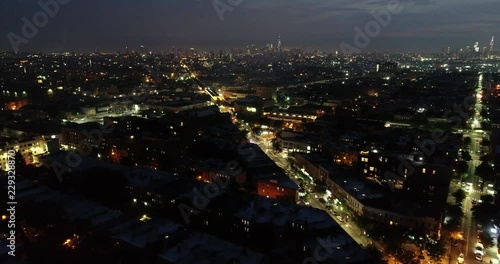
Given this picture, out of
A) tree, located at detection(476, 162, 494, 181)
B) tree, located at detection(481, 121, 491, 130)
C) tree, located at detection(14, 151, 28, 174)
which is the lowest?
tree, located at detection(476, 162, 494, 181)

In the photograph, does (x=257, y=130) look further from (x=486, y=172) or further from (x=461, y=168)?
(x=486, y=172)

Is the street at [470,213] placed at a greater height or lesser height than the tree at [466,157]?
lesser

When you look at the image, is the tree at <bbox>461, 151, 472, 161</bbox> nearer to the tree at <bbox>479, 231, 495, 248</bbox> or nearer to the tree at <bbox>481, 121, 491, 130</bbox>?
the tree at <bbox>479, 231, 495, 248</bbox>

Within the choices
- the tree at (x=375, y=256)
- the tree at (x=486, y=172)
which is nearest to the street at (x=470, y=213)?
the tree at (x=486, y=172)

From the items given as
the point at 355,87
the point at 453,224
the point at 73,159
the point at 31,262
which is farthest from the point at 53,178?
the point at 355,87

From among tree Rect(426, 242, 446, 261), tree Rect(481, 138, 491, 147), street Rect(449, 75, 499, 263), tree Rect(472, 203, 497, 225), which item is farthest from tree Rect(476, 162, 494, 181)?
tree Rect(426, 242, 446, 261)

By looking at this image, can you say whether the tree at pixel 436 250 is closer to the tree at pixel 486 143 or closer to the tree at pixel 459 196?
the tree at pixel 459 196

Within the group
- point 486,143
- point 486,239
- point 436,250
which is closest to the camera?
point 436,250

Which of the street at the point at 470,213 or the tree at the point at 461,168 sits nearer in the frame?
the street at the point at 470,213

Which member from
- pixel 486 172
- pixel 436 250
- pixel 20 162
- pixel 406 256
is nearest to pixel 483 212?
pixel 486 172

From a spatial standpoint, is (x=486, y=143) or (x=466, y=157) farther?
(x=486, y=143)

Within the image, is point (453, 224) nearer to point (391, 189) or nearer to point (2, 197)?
point (391, 189)
